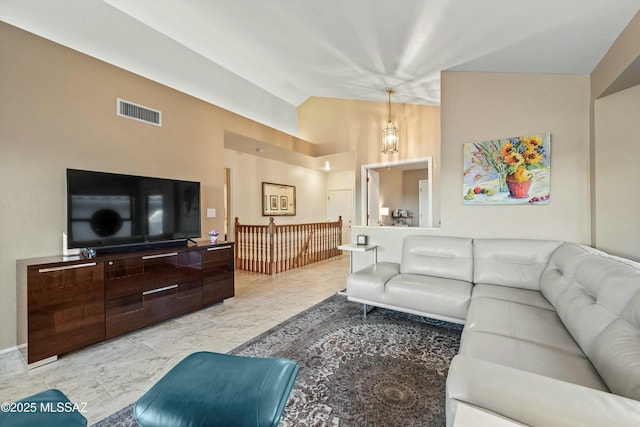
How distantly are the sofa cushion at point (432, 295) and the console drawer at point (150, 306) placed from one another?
83.4 inches

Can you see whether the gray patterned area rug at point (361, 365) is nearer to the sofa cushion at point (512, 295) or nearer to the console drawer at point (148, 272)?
the sofa cushion at point (512, 295)

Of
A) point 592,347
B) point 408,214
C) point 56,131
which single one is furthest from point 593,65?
point 408,214

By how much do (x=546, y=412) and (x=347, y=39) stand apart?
3249 millimetres

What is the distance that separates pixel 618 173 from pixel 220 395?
3.48 m

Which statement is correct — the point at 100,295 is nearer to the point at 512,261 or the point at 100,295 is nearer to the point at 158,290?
the point at 158,290

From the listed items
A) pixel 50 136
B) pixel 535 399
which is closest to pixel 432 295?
pixel 535 399

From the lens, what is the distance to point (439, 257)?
2852 millimetres

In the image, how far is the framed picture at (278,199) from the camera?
606 centimetres

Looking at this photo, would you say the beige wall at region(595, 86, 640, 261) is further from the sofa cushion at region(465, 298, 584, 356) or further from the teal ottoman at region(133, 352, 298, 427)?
the teal ottoman at region(133, 352, 298, 427)

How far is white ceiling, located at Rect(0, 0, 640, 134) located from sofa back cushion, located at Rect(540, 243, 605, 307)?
1689 mm

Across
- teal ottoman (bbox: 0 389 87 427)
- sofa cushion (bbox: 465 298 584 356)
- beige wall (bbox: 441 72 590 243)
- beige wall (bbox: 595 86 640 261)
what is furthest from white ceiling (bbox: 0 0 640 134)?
teal ottoman (bbox: 0 389 87 427)

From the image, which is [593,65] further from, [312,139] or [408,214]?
[408,214]

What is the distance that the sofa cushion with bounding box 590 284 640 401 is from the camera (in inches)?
36.8

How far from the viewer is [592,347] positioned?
1.24 metres
